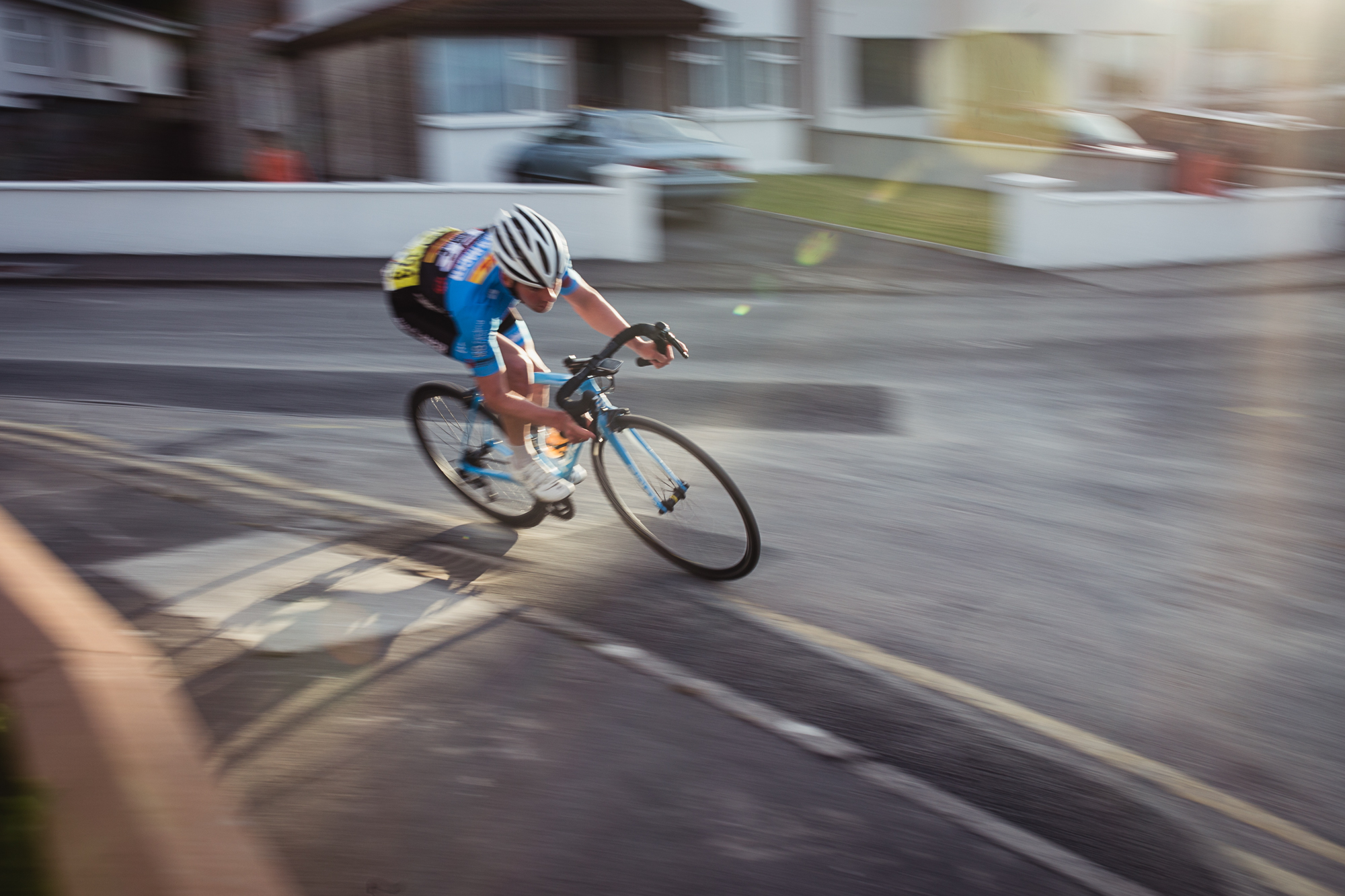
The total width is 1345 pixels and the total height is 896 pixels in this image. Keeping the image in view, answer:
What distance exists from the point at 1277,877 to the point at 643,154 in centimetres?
1363

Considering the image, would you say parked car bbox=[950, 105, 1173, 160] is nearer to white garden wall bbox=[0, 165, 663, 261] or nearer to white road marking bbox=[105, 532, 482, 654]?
white garden wall bbox=[0, 165, 663, 261]

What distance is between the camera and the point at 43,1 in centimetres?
2877

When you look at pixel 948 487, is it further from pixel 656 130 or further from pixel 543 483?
pixel 656 130

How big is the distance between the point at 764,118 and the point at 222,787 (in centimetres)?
2319

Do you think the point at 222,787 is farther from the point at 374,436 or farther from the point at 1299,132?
the point at 1299,132

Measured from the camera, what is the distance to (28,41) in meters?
28.9

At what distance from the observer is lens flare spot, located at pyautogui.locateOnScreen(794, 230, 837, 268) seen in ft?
46.3

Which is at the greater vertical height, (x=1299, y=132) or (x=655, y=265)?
(x=1299, y=132)

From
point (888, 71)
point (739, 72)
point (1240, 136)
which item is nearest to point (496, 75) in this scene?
point (739, 72)

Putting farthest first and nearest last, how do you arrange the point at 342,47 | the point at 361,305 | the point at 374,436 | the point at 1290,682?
1. the point at 342,47
2. the point at 361,305
3. the point at 374,436
4. the point at 1290,682

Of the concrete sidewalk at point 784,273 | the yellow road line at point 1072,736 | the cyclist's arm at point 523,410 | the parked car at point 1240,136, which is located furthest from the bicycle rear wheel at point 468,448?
the parked car at point 1240,136

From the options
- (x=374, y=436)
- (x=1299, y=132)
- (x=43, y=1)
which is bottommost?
(x=374, y=436)

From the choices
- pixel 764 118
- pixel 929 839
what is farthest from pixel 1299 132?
pixel 929 839

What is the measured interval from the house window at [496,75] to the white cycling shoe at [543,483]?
17.5 metres
